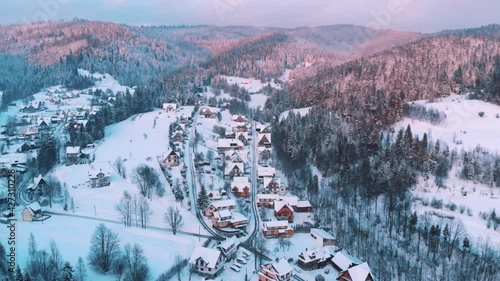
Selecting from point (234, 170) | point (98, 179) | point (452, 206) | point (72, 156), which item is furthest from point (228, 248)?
point (72, 156)

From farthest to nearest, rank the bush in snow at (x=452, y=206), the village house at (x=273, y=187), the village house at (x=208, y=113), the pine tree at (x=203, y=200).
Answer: the village house at (x=208, y=113) < the village house at (x=273, y=187) < the pine tree at (x=203, y=200) < the bush in snow at (x=452, y=206)

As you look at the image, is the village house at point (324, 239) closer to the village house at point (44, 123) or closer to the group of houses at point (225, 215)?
the group of houses at point (225, 215)

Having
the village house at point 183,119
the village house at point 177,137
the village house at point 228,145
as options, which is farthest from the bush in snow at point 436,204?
the village house at point 183,119

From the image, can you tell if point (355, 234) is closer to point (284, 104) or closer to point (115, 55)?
point (284, 104)

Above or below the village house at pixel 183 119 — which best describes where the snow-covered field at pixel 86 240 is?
below

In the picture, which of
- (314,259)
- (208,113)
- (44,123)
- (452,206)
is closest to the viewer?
(314,259)

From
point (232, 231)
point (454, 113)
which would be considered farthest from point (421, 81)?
point (232, 231)

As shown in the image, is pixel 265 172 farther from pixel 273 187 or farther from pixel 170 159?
pixel 170 159
